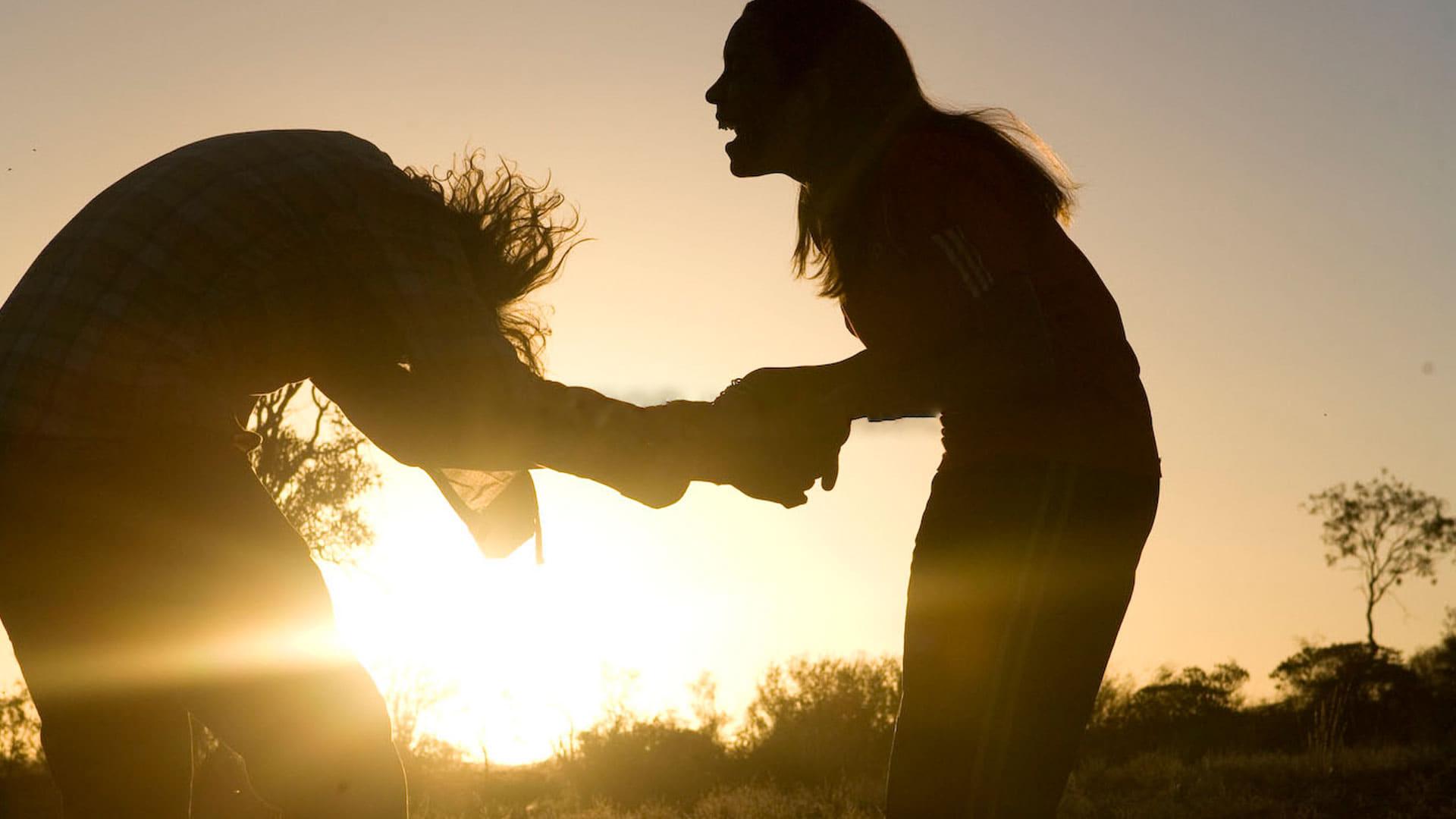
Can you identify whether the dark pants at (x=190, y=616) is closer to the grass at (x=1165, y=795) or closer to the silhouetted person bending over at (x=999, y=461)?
the silhouetted person bending over at (x=999, y=461)

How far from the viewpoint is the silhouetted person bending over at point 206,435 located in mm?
2555

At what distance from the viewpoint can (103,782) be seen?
268 centimetres

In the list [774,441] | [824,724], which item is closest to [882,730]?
[824,724]

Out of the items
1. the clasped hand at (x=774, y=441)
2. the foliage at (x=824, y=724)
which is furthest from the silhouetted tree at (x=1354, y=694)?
the clasped hand at (x=774, y=441)

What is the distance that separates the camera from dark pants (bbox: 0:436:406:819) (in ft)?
8.35

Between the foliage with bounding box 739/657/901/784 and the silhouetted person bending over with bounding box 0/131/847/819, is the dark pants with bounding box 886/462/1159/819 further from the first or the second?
the foliage with bounding box 739/657/901/784

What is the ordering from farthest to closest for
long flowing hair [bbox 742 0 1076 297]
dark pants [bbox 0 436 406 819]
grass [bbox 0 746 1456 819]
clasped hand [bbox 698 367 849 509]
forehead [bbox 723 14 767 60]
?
grass [bbox 0 746 1456 819], clasped hand [bbox 698 367 849 509], forehead [bbox 723 14 767 60], long flowing hair [bbox 742 0 1076 297], dark pants [bbox 0 436 406 819]

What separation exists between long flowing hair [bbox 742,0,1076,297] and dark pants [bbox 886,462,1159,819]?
26.3 inches

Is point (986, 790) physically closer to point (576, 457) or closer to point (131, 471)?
point (576, 457)

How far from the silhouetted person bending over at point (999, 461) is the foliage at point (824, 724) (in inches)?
382

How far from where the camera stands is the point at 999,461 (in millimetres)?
2652

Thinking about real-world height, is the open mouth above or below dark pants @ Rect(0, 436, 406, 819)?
above

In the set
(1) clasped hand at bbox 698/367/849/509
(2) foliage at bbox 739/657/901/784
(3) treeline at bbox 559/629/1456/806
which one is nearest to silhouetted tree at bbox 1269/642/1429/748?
(3) treeline at bbox 559/629/1456/806

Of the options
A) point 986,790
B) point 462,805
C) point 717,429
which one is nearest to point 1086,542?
point 986,790
